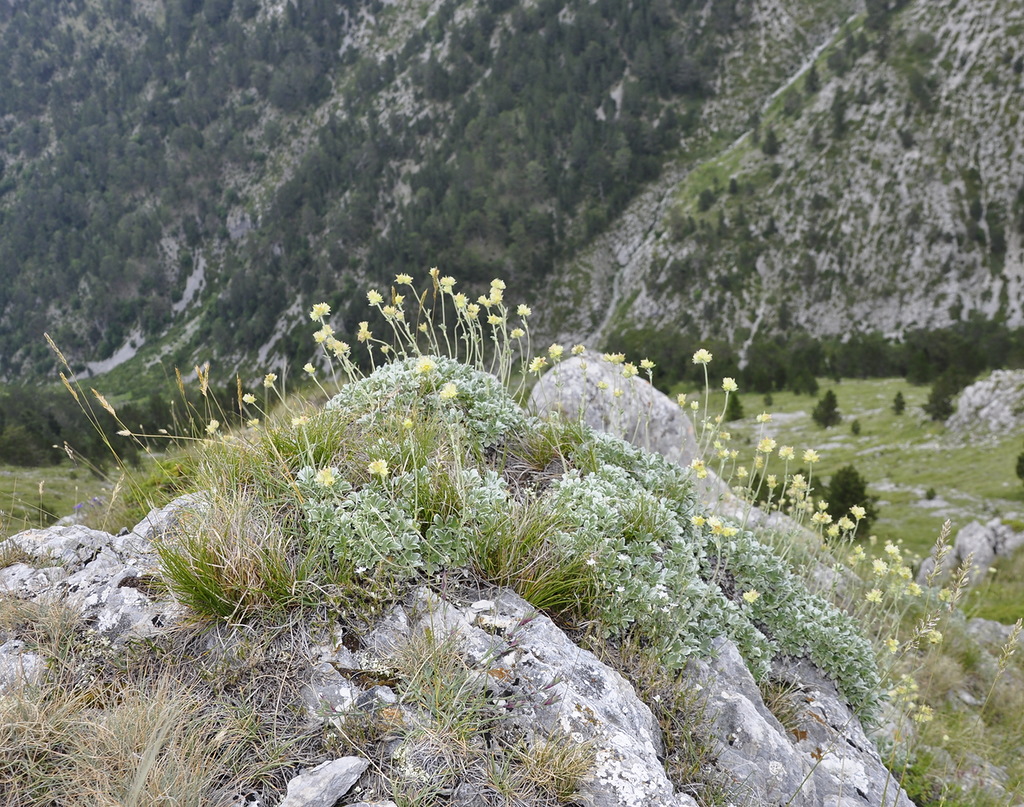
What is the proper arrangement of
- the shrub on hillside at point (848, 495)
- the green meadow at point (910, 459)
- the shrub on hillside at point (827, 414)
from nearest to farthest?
the shrub on hillside at point (848, 495)
the green meadow at point (910, 459)
the shrub on hillside at point (827, 414)

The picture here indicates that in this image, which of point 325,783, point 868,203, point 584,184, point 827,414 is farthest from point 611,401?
point 584,184

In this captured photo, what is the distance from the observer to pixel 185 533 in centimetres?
343

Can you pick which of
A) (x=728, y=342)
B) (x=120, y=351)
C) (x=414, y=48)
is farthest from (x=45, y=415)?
(x=414, y=48)

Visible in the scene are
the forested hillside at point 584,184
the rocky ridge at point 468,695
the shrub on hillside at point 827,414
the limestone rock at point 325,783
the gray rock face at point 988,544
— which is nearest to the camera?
the limestone rock at point 325,783

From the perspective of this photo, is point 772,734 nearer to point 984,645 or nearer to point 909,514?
point 984,645

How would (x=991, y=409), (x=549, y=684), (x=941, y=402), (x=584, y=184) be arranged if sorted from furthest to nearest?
1. (x=584, y=184)
2. (x=941, y=402)
3. (x=991, y=409)
4. (x=549, y=684)

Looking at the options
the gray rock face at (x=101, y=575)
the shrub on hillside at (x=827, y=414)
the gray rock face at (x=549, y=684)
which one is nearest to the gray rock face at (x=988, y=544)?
the gray rock face at (x=549, y=684)

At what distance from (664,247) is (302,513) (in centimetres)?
11357

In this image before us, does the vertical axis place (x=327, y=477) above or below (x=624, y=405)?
above

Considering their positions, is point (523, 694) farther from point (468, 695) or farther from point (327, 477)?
point (327, 477)

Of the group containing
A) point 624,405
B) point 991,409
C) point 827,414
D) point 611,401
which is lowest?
point 827,414

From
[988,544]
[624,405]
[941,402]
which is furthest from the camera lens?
[941,402]

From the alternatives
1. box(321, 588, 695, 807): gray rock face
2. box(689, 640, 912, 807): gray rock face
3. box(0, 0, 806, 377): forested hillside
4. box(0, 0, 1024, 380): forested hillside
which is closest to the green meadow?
box(689, 640, 912, 807): gray rock face

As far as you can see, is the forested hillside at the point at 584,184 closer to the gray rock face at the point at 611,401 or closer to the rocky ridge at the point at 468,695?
the gray rock face at the point at 611,401
